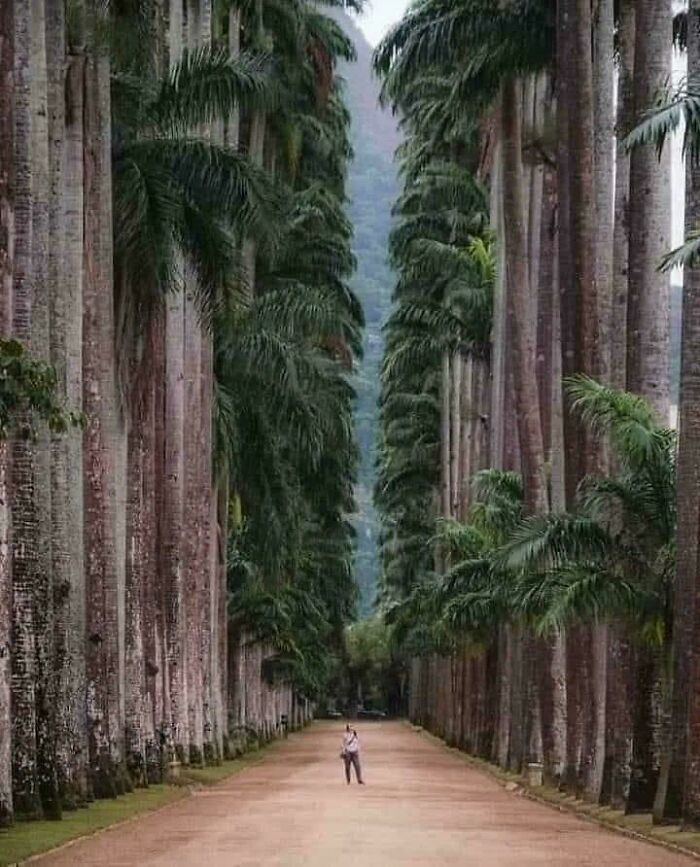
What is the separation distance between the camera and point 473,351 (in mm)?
54781

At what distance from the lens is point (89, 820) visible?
22.5 m

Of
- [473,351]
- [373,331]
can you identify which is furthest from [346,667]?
[473,351]

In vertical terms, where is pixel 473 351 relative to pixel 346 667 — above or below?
above

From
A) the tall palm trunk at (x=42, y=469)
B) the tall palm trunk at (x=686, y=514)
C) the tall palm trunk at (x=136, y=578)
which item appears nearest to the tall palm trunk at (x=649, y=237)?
the tall palm trunk at (x=686, y=514)

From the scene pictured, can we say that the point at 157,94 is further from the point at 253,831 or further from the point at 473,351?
the point at 473,351

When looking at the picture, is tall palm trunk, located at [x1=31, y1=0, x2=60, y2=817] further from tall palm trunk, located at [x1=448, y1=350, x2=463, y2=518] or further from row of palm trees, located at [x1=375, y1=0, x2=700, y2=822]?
tall palm trunk, located at [x1=448, y1=350, x2=463, y2=518]

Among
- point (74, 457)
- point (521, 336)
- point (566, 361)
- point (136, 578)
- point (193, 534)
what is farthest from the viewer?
point (193, 534)

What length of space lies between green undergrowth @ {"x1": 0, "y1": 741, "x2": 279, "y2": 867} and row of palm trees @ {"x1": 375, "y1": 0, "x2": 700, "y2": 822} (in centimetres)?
615

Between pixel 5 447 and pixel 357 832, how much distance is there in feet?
20.2

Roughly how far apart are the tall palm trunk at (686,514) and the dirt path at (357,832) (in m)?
1.21

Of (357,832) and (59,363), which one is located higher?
(59,363)

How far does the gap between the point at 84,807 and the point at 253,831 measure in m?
3.63

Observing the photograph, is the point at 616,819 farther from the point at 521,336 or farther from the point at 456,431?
the point at 456,431

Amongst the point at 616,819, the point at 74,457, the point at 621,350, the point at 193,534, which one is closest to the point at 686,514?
the point at 616,819
